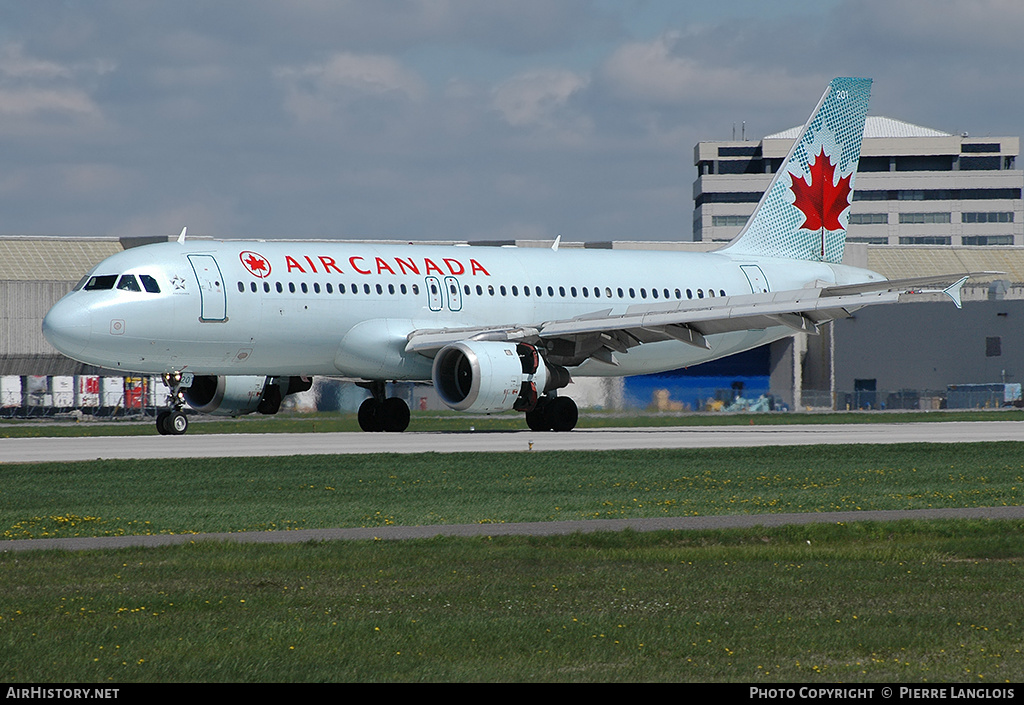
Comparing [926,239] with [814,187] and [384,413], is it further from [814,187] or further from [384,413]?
[384,413]

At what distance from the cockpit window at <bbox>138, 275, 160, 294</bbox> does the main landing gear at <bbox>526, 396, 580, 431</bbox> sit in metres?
10.9

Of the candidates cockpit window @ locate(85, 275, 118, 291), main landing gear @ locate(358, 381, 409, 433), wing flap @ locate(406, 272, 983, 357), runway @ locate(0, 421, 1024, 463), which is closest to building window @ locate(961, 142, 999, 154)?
runway @ locate(0, 421, 1024, 463)

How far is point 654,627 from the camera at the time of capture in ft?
34.9

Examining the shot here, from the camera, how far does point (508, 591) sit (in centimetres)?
1235

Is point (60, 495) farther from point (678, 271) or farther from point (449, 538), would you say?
point (678, 271)

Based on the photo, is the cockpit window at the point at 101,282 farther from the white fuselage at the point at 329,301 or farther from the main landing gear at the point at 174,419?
the main landing gear at the point at 174,419

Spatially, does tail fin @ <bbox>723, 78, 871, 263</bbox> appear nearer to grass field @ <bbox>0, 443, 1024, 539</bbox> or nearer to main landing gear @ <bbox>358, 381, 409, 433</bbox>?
main landing gear @ <bbox>358, 381, 409, 433</bbox>

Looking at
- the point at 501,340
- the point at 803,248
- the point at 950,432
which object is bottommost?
the point at 950,432

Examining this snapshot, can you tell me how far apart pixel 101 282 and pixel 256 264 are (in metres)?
3.86

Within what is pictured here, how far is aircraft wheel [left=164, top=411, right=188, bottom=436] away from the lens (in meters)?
37.9

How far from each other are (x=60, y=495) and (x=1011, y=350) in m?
60.4

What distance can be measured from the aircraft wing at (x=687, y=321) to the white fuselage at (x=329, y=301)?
82cm

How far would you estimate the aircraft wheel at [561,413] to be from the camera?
3984 cm

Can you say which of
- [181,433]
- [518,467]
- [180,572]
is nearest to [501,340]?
[181,433]
